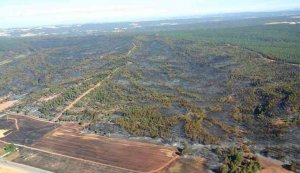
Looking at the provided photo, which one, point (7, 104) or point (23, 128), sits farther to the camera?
point (7, 104)

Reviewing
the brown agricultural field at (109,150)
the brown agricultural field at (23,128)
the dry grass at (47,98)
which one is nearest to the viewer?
the brown agricultural field at (109,150)

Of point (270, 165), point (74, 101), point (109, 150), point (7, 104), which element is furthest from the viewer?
point (7, 104)

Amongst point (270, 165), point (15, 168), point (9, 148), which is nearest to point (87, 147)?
point (15, 168)

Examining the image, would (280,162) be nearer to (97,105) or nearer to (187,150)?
(187,150)

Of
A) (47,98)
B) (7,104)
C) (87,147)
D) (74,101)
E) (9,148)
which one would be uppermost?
(74,101)

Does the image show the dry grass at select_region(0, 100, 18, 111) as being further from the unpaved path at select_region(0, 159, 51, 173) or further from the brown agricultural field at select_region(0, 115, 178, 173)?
the unpaved path at select_region(0, 159, 51, 173)

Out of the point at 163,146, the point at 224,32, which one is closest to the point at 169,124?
the point at 163,146

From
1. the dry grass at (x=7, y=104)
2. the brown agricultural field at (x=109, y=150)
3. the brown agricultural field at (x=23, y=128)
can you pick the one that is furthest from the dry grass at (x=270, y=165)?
the dry grass at (x=7, y=104)

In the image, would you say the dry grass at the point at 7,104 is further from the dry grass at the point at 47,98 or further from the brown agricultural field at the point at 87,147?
the brown agricultural field at the point at 87,147

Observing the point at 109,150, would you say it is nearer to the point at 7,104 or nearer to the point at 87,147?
the point at 87,147

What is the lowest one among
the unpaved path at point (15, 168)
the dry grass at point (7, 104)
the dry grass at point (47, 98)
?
the unpaved path at point (15, 168)

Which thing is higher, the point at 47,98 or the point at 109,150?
the point at 47,98
